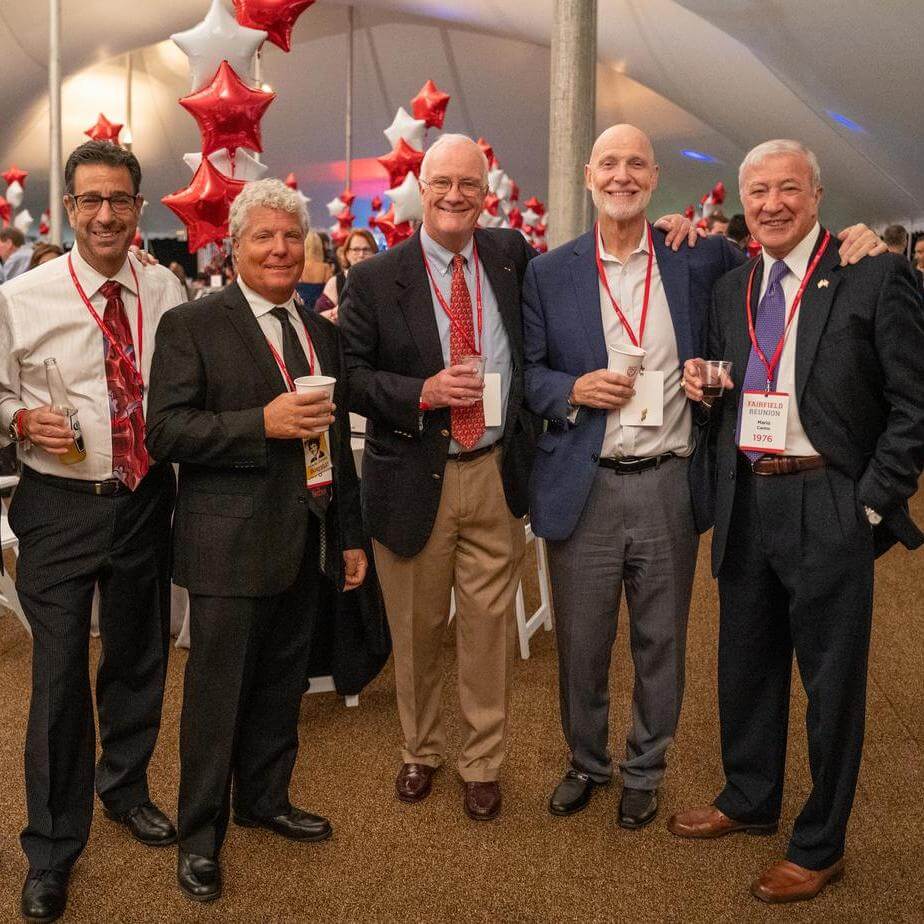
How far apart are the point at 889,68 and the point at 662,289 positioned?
9.40m

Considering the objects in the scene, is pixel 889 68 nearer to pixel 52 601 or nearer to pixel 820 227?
pixel 820 227

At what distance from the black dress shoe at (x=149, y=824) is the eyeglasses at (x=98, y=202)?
149 centimetres

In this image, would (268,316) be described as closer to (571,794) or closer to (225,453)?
(225,453)

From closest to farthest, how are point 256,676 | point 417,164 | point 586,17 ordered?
point 256,676, point 586,17, point 417,164

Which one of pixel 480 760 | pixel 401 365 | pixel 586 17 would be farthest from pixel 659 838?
pixel 586 17

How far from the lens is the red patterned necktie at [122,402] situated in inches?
91.0

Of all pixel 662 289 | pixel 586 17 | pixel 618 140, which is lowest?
pixel 662 289

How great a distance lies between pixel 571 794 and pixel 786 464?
1.11 m

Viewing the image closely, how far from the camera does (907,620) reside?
14.6ft

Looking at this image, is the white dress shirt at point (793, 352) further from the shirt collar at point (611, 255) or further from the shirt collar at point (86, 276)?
the shirt collar at point (86, 276)

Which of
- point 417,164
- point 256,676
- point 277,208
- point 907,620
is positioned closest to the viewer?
point 277,208

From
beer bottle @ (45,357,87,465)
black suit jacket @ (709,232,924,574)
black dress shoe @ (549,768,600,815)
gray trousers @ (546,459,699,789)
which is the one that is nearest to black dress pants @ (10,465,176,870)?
beer bottle @ (45,357,87,465)

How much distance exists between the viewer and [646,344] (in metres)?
2.56

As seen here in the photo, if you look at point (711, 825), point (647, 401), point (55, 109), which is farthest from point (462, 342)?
point (55, 109)
